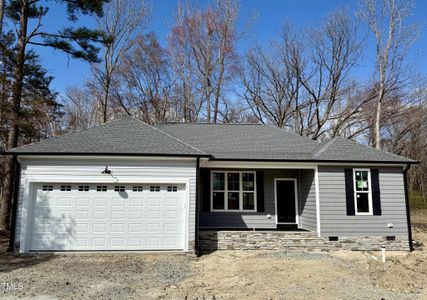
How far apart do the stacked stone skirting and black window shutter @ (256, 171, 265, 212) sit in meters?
1.68

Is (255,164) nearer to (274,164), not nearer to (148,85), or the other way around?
(274,164)

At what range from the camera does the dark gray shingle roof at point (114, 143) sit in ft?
28.6

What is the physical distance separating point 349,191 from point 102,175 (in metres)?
7.75

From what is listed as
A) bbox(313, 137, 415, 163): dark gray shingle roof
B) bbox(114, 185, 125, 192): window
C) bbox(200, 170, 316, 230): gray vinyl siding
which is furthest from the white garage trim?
bbox(313, 137, 415, 163): dark gray shingle roof

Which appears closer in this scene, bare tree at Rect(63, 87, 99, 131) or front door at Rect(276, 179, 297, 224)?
front door at Rect(276, 179, 297, 224)

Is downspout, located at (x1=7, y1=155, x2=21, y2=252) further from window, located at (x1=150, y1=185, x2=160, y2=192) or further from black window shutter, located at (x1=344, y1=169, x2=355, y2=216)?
black window shutter, located at (x1=344, y1=169, x2=355, y2=216)

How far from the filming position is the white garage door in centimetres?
848

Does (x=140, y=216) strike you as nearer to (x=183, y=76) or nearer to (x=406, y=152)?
(x=183, y=76)

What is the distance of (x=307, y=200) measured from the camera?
10.8 meters

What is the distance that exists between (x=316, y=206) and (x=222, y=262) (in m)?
3.89

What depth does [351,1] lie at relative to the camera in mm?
20203

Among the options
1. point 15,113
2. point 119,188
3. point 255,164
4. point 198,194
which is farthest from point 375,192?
point 15,113

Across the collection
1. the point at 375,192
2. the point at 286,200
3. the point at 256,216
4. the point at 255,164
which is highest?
the point at 255,164

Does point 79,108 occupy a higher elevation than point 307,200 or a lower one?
higher
